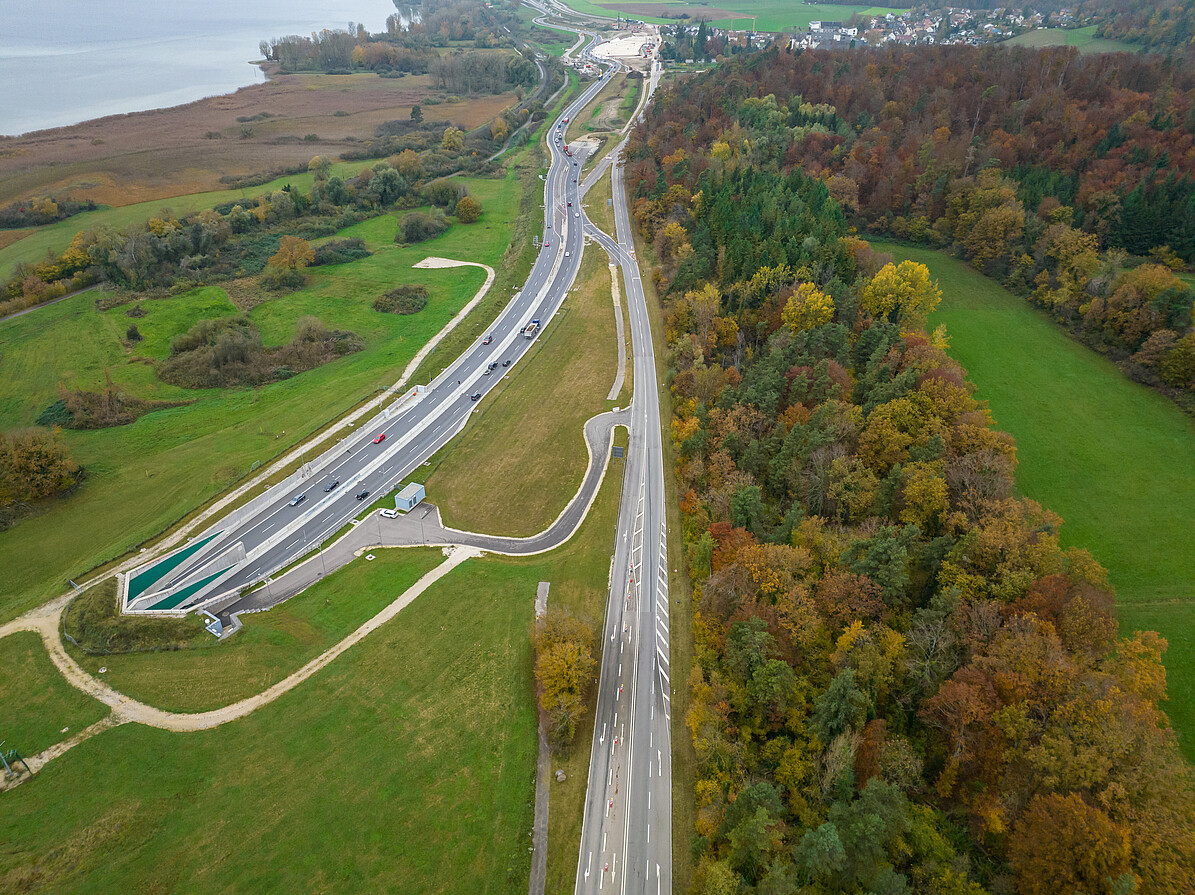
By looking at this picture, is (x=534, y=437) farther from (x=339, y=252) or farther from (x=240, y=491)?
(x=339, y=252)

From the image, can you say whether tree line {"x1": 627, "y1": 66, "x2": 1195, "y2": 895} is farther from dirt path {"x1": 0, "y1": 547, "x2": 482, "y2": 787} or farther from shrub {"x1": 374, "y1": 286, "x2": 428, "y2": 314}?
shrub {"x1": 374, "y1": 286, "x2": 428, "y2": 314}

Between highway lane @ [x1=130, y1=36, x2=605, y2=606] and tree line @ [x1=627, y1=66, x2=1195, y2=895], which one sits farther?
highway lane @ [x1=130, y1=36, x2=605, y2=606]

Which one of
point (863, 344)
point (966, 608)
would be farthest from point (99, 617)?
point (863, 344)

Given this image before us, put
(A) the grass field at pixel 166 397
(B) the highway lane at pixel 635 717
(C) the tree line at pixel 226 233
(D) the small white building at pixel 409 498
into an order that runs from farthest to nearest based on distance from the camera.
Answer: (C) the tree line at pixel 226 233, (D) the small white building at pixel 409 498, (A) the grass field at pixel 166 397, (B) the highway lane at pixel 635 717

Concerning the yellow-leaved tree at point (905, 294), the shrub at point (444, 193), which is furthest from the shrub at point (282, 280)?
the yellow-leaved tree at point (905, 294)

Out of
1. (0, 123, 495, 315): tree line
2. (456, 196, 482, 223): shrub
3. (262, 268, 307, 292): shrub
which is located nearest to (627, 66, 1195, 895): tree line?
(262, 268, 307, 292): shrub

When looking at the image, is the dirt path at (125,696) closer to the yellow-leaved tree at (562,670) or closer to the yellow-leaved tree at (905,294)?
the yellow-leaved tree at (562,670)
